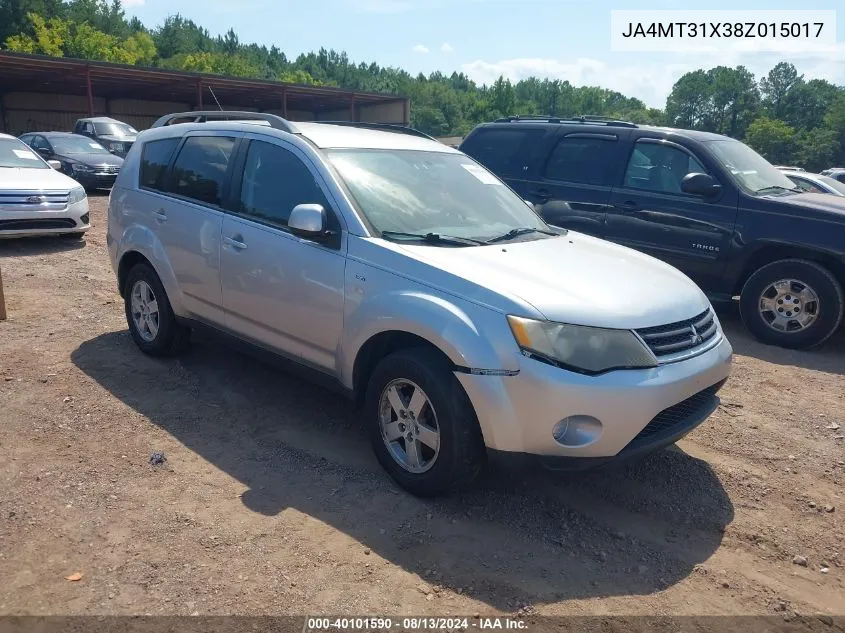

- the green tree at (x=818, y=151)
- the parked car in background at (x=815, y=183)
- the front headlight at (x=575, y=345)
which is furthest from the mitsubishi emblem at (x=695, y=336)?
the green tree at (x=818, y=151)

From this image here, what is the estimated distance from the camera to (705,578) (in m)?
3.04

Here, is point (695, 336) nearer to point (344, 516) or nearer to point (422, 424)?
point (422, 424)

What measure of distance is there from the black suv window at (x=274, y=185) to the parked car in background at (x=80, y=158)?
1214 centimetres

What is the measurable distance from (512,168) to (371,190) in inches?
172

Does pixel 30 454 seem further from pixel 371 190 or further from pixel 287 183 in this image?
pixel 371 190

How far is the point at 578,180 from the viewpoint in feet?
24.9

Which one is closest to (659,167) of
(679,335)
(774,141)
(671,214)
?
(671,214)

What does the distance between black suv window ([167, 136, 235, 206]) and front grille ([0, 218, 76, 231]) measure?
17.0 feet

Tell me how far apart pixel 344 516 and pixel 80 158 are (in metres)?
14.6

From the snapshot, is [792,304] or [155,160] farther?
[792,304]

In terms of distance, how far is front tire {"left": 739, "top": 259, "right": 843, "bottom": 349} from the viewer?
242 inches

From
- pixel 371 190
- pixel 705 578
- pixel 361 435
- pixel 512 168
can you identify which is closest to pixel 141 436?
pixel 361 435

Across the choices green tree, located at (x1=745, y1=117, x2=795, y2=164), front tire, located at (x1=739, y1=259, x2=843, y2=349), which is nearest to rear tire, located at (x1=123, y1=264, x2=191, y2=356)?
front tire, located at (x1=739, y1=259, x2=843, y2=349)

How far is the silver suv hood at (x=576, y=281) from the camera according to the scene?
3.22 metres
